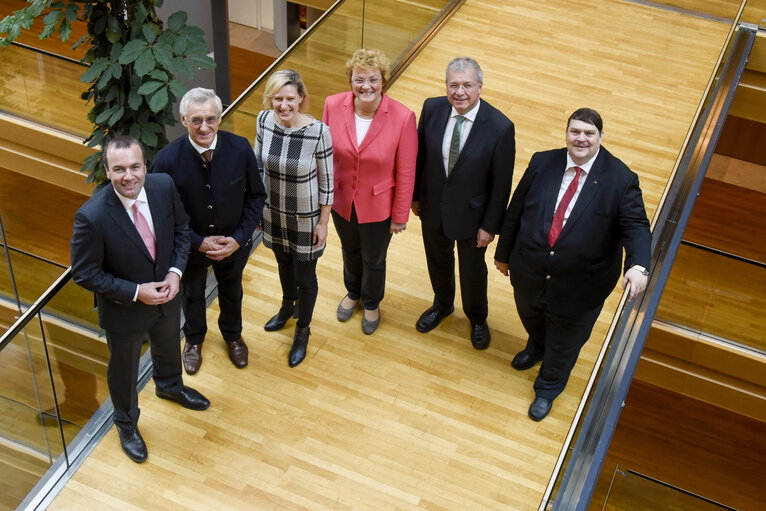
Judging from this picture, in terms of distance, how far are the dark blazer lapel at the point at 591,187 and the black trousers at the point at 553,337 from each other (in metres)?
0.50

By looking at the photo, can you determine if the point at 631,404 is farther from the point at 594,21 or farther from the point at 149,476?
the point at 149,476

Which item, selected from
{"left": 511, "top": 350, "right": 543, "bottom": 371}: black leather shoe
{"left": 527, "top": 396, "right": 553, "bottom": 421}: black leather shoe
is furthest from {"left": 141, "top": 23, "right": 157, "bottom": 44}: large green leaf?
{"left": 527, "top": 396, "right": 553, "bottom": 421}: black leather shoe

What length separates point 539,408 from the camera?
4215 millimetres

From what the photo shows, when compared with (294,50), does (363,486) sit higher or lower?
lower

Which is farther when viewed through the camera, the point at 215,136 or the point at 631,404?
the point at 631,404

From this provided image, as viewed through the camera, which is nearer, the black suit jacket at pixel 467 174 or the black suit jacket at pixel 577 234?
the black suit jacket at pixel 577 234

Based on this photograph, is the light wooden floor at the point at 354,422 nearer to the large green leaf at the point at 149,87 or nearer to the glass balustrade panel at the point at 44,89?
the large green leaf at the point at 149,87

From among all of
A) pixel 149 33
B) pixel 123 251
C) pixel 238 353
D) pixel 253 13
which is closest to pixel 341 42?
pixel 149 33

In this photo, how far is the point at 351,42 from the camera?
20.7ft

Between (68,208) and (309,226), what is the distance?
8.90 m

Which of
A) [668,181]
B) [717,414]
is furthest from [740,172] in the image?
[668,181]

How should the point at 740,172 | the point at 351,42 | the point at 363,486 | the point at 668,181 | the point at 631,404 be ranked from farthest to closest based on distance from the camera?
the point at 740,172, the point at 631,404, the point at 351,42, the point at 668,181, the point at 363,486

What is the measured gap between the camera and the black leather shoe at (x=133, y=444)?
3.87m

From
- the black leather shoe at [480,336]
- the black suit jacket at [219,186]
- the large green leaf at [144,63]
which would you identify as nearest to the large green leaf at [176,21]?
the large green leaf at [144,63]
